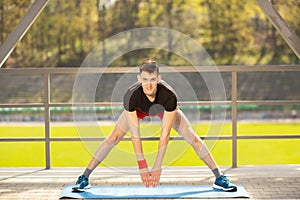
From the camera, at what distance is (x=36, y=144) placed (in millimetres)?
13953

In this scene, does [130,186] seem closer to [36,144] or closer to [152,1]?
[36,144]

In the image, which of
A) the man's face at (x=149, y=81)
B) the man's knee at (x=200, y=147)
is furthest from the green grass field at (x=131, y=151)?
the man's face at (x=149, y=81)

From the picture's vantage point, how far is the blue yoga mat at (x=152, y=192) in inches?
136

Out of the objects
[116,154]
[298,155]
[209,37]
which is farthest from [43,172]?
[209,37]

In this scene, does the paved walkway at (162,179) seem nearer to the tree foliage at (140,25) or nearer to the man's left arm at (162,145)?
the man's left arm at (162,145)

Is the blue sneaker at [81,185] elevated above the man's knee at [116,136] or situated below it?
below

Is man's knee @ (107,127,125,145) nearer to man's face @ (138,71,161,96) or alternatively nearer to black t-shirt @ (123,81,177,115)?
black t-shirt @ (123,81,177,115)

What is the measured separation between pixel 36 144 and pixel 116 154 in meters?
4.12

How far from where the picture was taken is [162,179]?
13.0ft

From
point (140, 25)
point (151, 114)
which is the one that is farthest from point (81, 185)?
point (140, 25)

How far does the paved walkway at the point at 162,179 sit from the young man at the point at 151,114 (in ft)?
0.78

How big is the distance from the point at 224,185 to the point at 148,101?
79 centimetres

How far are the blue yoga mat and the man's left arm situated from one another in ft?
0.89

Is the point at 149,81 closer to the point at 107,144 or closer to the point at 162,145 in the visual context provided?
the point at 162,145
